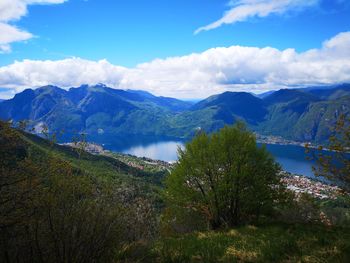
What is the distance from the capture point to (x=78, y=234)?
8.09 metres

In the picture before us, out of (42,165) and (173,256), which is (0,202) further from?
(173,256)

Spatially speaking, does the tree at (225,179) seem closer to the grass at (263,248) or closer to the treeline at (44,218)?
the grass at (263,248)

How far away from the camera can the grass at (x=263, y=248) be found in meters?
9.92

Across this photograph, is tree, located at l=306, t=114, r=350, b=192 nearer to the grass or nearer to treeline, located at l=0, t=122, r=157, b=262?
the grass

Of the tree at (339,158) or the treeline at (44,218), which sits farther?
the tree at (339,158)

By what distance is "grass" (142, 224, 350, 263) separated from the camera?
32.6 feet

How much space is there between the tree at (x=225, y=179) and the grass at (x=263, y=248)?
284 inches

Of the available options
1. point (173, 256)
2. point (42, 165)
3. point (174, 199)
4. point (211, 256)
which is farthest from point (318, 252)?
point (174, 199)

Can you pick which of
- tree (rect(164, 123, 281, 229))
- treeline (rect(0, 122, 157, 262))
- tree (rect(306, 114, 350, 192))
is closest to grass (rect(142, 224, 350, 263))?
tree (rect(306, 114, 350, 192))

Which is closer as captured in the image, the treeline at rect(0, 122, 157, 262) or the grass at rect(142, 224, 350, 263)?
the treeline at rect(0, 122, 157, 262)

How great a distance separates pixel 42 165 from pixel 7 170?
1.44 metres

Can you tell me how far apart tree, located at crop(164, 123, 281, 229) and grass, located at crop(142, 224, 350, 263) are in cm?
722

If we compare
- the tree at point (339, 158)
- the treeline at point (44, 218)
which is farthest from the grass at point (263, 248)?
the treeline at point (44, 218)

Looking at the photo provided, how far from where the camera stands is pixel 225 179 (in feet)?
73.3
